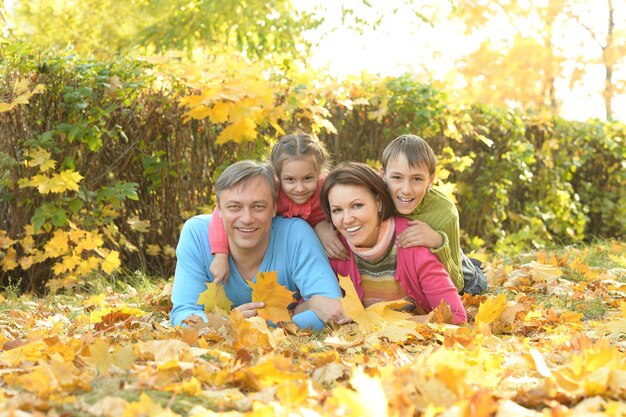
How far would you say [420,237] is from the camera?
3.48m

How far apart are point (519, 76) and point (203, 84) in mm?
14050

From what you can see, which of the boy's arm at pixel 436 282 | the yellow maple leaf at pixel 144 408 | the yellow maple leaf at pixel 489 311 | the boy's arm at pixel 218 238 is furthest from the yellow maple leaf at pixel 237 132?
the yellow maple leaf at pixel 144 408

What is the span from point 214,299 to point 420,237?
40.6 inches

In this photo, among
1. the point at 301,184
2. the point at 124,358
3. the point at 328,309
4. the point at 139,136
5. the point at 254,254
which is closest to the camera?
the point at 124,358

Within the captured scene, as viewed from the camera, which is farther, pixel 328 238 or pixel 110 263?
pixel 110 263

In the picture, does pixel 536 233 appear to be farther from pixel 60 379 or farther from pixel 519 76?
pixel 519 76

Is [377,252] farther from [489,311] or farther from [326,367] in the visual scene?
[326,367]

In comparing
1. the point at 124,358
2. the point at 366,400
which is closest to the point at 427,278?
the point at 124,358

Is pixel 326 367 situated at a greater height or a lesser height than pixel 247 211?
lesser

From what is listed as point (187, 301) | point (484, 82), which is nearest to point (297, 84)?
point (187, 301)

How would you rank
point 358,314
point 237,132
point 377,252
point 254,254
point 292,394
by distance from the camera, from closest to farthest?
point 292,394, point 358,314, point 377,252, point 254,254, point 237,132

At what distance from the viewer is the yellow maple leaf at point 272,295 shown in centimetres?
341

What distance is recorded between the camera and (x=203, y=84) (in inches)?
207

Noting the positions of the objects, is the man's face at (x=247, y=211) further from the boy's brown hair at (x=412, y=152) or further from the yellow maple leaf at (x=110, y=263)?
the yellow maple leaf at (x=110, y=263)
